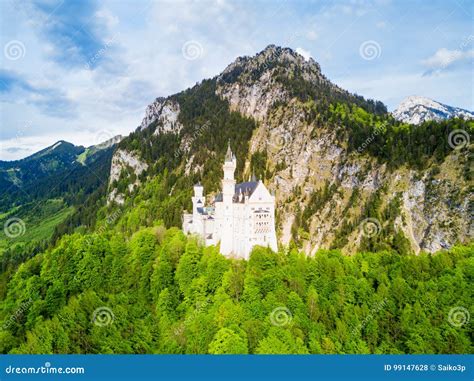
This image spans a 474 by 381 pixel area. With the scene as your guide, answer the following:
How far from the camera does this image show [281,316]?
6000 centimetres

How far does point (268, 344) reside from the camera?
2121 inches

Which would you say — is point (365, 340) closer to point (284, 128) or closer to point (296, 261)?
point (296, 261)

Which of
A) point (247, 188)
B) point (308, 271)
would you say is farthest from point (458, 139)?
point (308, 271)

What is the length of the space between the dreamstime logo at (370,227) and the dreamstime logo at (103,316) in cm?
7014

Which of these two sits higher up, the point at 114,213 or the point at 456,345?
the point at 114,213

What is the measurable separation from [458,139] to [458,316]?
62.1 m

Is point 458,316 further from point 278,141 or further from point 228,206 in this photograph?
point 278,141

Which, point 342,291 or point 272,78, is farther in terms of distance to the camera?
point 272,78

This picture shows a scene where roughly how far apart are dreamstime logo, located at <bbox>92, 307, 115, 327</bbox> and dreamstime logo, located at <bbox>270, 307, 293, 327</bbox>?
24.0 meters

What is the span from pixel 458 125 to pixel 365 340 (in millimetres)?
75847

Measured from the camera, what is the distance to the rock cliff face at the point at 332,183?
10200 centimetres

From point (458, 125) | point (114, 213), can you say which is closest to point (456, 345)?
point (458, 125)
